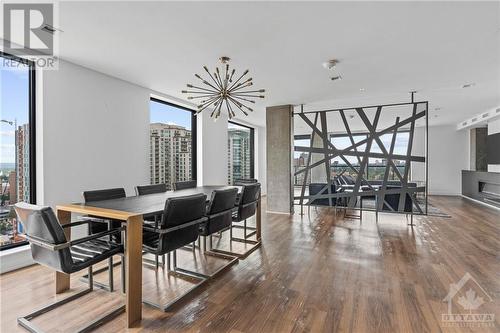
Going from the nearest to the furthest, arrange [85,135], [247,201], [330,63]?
[330,63] < [247,201] < [85,135]

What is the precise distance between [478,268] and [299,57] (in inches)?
129

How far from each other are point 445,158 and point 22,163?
11491 mm

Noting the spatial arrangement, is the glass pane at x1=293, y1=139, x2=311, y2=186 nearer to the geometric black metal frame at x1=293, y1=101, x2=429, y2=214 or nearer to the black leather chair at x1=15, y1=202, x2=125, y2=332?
the geometric black metal frame at x1=293, y1=101, x2=429, y2=214

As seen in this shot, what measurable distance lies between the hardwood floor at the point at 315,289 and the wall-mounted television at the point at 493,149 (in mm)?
4190

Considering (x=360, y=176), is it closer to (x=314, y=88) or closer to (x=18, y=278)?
(x=314, y=88)

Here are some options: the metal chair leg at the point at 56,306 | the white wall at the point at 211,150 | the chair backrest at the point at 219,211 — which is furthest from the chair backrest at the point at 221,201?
the white wall at the point at 211,150

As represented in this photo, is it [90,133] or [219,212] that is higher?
[90,133]

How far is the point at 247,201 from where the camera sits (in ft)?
10.9

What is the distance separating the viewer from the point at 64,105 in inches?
127

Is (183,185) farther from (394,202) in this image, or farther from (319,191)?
(394,202)

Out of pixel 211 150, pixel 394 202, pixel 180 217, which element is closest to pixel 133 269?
pixel 180 217

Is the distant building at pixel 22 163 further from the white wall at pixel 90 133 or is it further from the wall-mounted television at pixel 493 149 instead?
the wall-mounted television at pixel 493 149

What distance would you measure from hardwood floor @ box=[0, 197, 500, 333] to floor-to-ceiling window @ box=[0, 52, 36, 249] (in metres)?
0.65

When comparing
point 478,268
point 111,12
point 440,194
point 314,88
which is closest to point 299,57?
point 314,88
